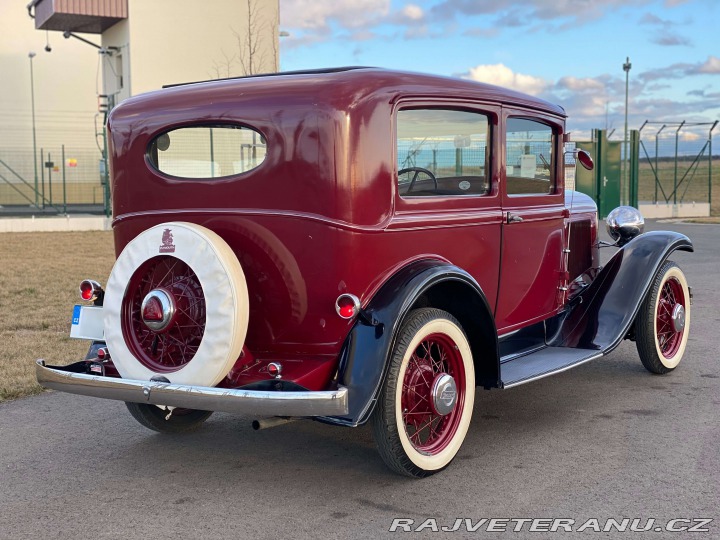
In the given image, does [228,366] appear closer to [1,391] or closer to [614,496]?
[614,496]

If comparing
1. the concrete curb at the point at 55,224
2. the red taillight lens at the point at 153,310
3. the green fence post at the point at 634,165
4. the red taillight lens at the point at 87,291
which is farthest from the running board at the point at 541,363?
the green fence post at the point at 634,165

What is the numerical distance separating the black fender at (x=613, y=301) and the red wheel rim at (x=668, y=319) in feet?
1.16

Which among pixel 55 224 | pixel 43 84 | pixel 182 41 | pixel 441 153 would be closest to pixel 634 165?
pixel 55 224

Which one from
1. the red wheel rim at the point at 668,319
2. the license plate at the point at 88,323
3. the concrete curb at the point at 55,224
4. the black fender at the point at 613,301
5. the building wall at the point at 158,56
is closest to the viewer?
the license plate at the point at 88,323

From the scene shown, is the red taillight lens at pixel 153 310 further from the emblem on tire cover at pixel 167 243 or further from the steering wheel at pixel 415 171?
the steering wheel at pixel 415 171

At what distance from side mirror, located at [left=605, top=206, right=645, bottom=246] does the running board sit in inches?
59.2

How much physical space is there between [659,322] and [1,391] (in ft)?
14.5

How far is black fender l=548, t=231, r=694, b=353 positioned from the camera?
507cm

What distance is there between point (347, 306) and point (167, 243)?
832mm

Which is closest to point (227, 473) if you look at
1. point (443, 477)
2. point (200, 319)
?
point (200, 319)

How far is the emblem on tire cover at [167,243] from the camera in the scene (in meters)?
3.59

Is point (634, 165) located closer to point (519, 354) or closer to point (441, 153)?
point (519, 354)

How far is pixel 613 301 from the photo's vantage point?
17.1 ft

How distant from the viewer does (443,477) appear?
3779mm
